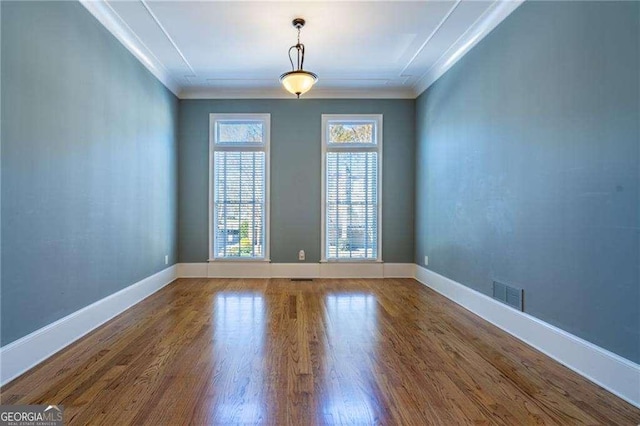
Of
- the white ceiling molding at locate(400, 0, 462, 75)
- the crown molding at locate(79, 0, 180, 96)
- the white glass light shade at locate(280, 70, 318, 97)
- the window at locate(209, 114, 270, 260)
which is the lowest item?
the window at locate(209, 114, 270, 260)

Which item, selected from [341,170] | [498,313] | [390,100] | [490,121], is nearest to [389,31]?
[490,121]

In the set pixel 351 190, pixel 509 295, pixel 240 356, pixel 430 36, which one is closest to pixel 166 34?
pixel 430 36

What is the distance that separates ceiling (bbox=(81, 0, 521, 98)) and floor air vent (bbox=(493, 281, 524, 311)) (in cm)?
251

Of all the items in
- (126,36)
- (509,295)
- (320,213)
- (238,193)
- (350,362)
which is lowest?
(350,362)

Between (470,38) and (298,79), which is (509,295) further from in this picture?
(298,79)

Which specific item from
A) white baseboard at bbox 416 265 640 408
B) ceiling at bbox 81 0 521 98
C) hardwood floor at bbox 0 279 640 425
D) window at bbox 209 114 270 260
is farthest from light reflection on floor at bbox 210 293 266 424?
ceiling at bbox 81 0 521 98

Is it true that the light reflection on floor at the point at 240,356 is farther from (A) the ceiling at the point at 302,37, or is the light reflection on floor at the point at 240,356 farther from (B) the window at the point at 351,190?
(A) the ceiling at the point at 302,37

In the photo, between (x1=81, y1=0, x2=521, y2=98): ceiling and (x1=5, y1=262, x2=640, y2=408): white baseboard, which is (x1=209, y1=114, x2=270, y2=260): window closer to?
(x1=81, y1=0, x2=521, y2=98): ceiling

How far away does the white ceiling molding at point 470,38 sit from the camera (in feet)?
9.97

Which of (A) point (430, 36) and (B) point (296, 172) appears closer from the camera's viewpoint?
(A) point (430, 36)

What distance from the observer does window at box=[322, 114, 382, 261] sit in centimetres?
545

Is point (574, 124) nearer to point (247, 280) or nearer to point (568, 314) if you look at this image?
point (568, 314)

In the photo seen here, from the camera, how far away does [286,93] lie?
17.5ft

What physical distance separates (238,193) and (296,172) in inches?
39.6
